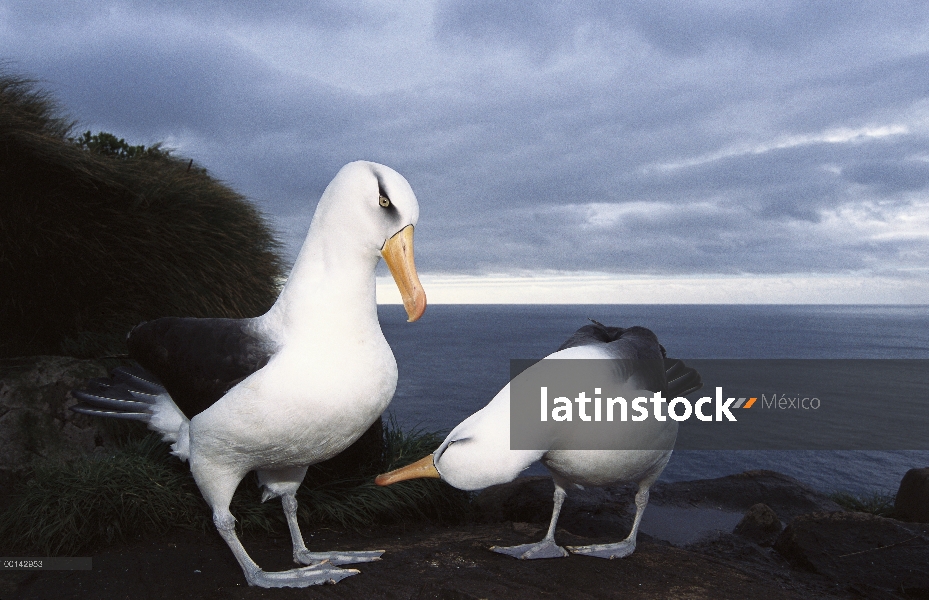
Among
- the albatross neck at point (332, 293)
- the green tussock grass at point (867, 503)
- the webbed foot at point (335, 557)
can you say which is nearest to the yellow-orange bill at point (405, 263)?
the albatross neck at point (332, 293)

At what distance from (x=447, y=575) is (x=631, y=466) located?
1332mm

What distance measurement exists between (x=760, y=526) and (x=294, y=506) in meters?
4.95

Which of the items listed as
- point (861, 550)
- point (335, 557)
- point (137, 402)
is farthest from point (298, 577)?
point (861, 550)

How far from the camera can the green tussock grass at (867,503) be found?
8.08m

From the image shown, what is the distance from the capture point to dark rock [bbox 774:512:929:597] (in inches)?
195

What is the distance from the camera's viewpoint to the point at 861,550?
5273mm

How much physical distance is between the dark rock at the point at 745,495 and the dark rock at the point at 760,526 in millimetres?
1051

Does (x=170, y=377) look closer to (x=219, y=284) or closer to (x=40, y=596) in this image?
(x=40, y=596)

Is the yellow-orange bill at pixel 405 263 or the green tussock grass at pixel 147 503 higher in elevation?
the yellow-orange bill at pixel 405 263

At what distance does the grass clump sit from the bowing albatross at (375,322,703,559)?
16.0 feet

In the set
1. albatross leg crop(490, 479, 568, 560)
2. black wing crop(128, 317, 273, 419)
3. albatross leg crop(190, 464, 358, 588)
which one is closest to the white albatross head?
black wing crop(128, 317, 273, 419)

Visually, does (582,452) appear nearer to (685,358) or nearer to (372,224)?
(372,224)

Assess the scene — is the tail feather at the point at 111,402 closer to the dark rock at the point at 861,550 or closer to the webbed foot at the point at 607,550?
the webbed foot at the point at 607,550

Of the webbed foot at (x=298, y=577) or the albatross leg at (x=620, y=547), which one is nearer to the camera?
the webbed foot at (x=298, y=577)
